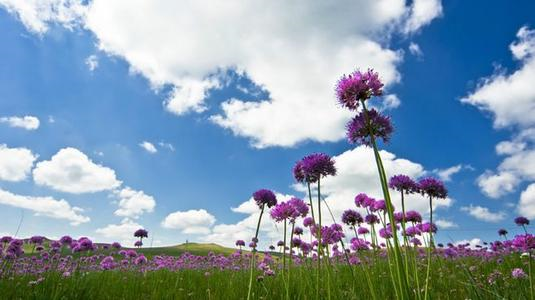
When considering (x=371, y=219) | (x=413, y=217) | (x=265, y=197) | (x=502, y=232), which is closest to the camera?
(x=265, y=197)

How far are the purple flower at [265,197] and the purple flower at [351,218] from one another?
1.36 metres

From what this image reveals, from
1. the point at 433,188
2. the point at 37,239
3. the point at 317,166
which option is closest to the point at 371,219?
the point at 433,188

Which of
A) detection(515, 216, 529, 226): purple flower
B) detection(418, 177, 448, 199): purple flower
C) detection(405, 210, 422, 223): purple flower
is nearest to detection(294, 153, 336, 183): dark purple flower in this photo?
detection(418, 177, 448, 199): purple flower

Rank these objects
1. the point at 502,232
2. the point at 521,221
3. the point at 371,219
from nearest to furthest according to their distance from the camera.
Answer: the point at 371,219, the point at 521,221, the point at 502,232

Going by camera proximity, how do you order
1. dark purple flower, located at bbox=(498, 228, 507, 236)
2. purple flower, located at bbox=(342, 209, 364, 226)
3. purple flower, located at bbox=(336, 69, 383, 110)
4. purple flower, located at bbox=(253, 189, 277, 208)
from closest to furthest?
1. purple flower, located at bbox=(336, 69, 383, 110)
2. purple flower, located at bbox=(253, 189, 277, 208)
3. purple flower, located at bbox=(342, 209, 364, 226)
4. dark purple flower, located at bbox=(498, 228, 507, 236)

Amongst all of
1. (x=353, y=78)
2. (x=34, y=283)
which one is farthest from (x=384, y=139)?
(x=34, y=283)

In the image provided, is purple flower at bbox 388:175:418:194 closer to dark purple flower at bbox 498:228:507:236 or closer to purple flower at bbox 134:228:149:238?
purple flower at bbox 134:228:149:238

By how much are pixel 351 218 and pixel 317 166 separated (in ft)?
6.19

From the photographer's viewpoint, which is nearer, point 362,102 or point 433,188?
point 362,102

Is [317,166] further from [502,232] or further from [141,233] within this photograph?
[502,232]

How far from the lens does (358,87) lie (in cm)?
Result: 262

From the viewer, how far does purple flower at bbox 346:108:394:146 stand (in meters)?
2.68

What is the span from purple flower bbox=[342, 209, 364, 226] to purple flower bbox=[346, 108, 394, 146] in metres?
2.20

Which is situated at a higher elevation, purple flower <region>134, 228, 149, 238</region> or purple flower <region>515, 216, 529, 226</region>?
purple flower <region>515, 216, 529, 226</region>
